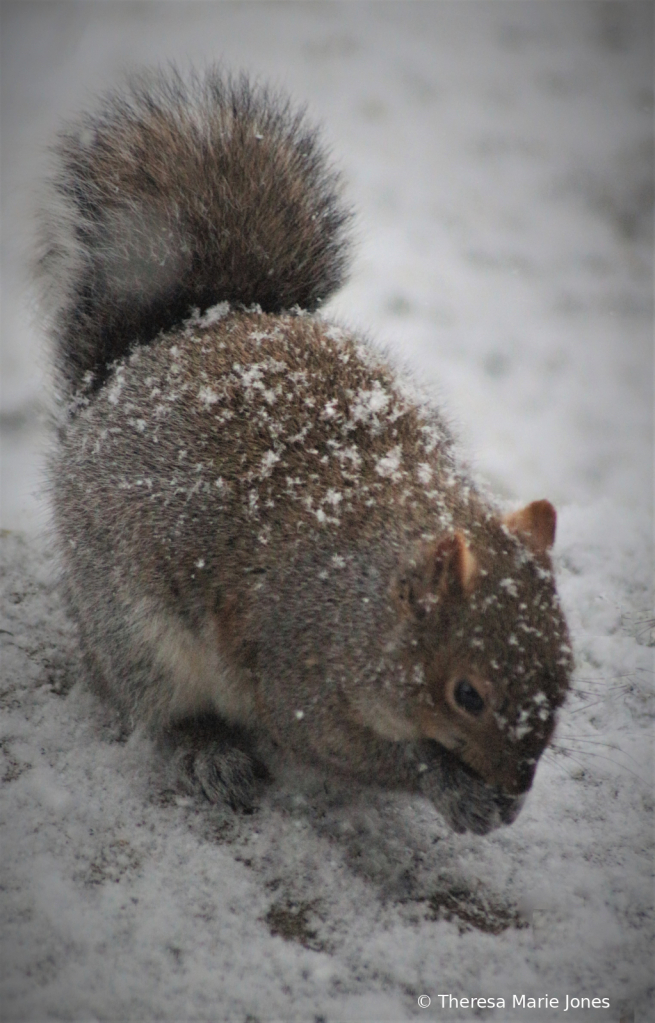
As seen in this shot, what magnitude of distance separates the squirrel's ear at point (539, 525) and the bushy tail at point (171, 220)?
931mm

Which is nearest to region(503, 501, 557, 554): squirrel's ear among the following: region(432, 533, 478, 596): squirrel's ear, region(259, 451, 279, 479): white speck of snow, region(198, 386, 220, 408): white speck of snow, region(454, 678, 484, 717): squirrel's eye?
region(432, 533, 478, 596): squirrel's ear

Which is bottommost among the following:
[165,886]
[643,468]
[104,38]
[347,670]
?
[165,886]

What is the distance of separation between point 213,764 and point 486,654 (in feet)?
2.20

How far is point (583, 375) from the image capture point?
4.02 m

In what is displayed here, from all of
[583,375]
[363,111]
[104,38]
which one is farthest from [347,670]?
[104,38]

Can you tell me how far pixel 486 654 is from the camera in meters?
1.43

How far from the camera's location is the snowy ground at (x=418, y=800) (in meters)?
1.36

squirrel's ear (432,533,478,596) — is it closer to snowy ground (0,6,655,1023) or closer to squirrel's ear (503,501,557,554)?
squirrel's ear (503,501,557,554)

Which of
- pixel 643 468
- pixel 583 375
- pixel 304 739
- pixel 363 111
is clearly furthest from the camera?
pixel 363 111

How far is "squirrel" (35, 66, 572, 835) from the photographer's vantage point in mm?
1503

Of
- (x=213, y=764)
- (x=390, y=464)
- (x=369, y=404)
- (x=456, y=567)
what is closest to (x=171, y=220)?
(x=369, y=404)

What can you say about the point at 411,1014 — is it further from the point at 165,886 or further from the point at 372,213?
the point at 372,213

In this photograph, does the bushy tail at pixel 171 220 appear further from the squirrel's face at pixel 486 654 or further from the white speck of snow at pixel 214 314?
the squirrel's face at pixel 486 654

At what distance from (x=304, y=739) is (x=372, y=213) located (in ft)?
12.1
